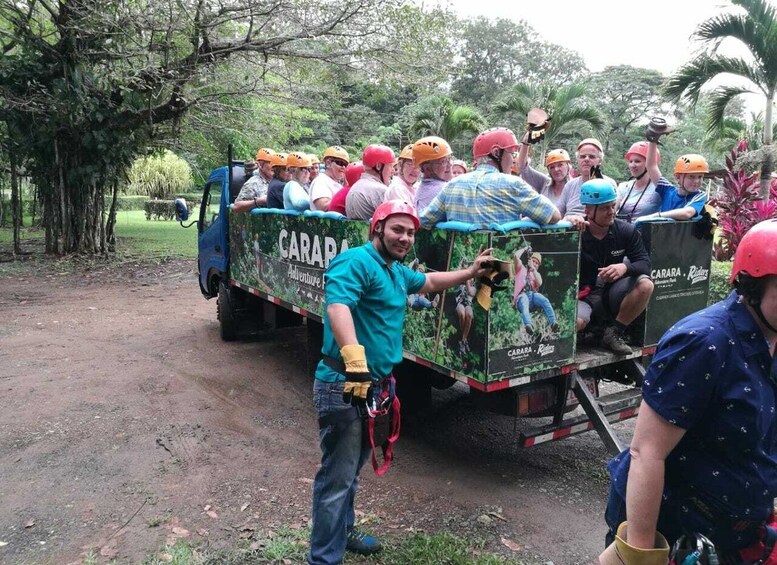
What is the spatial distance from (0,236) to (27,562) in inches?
822

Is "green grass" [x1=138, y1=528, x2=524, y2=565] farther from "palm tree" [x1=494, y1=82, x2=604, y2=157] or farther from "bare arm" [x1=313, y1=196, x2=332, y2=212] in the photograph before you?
"palm tree" [x1=494, y1=82, x2=604, y2=157]

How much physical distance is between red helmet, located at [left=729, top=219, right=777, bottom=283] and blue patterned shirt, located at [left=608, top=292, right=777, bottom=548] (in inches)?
4.2

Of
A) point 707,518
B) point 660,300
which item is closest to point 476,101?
point 660,300

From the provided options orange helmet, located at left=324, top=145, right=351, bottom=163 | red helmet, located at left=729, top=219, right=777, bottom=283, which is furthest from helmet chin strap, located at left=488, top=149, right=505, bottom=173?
orange helmet, located at left=324, top=145, right=351, bottom=163

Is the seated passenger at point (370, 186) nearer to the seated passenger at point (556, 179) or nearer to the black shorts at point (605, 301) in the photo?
the seated passenger at point (556, 179)

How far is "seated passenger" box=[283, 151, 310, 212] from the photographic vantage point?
6609 millimetres

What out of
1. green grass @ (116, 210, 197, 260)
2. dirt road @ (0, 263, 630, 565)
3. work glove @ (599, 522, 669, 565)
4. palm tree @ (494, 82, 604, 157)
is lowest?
dirt road @ (0, 263, 630, 565)

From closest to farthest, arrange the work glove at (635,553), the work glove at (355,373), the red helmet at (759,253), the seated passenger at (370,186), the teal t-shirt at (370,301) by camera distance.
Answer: the red helmet at (759,253), the work glove at (635,553), the work glove at (355,373), the teal t-shirt at (370,301), the seated passenger at (370,186)

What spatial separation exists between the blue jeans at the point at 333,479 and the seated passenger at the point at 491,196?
1532mm

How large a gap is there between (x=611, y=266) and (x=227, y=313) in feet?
17.2

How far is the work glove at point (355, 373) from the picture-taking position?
9.30 ft

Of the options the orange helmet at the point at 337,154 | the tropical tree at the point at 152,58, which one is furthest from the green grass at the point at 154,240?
the orange helmet at the point at 337,154

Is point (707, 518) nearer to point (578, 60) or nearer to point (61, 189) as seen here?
point (61, 189)

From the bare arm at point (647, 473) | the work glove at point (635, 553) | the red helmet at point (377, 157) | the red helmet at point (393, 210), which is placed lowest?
the work glove at point (635, 553)
